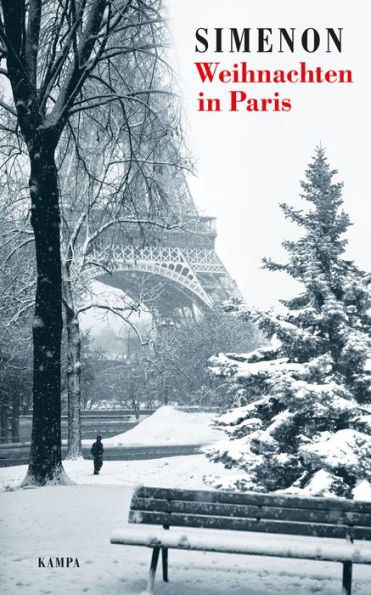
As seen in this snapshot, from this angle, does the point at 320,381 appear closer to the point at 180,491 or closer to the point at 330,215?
the point at 330,215

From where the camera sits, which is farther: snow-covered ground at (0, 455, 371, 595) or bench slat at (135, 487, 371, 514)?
snow-covered ground at (0, 455, 371, 595)

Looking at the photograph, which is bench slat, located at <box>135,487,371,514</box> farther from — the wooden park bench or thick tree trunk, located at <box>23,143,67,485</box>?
thick tree trunk, located at <box>23,143,67,485</box>

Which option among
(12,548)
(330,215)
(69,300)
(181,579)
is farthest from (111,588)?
(69,300)

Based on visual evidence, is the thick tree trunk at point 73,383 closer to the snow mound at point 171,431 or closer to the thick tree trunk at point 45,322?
the thick tree trunk at point 45,322

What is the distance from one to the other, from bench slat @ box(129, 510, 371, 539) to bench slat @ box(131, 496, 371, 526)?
3cm

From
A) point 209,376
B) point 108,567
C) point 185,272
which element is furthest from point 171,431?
point 108,567

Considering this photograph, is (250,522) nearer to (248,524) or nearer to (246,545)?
(248,524)

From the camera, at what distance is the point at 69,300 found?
20.5 metres

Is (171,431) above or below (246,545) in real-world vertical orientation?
below

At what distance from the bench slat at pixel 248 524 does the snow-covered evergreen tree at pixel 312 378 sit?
4.78 metres

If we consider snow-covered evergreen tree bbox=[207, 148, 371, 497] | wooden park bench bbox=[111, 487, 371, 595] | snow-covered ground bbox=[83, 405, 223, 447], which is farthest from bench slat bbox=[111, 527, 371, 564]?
snow-covered ground bbox=[83, 405, 223, 447]

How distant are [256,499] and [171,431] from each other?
3197cm

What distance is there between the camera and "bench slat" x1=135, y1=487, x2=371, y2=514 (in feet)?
15.0

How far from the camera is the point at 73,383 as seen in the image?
2064cm
